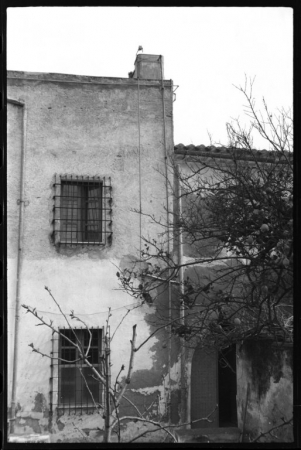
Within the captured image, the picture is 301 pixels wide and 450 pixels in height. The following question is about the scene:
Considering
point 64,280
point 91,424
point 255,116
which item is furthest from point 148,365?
point 255,116

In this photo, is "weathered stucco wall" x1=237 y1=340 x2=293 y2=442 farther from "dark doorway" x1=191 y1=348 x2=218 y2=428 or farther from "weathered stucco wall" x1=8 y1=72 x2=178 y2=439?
"weathered stucco wall" x1=8 y1=72 x2=178 y2=439

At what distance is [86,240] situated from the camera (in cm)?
765

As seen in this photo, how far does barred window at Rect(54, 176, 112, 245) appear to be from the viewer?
7.57 m

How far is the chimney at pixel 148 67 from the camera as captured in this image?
8.34 meters

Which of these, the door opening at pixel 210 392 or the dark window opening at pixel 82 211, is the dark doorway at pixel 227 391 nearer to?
the door opening at pixel 210 392

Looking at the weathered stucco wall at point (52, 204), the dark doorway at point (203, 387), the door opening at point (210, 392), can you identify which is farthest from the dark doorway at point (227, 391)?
the weathered stucco wall at point (52, 204)

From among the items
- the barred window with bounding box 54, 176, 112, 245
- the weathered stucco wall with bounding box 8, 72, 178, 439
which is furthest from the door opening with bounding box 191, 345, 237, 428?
the barred window with bounding box 54, 176, 112, 245

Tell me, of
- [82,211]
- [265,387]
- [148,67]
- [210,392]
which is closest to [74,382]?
[210,392]

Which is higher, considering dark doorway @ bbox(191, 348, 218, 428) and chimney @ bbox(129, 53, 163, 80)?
chimney @ bbox(129, 53, 163, 80)

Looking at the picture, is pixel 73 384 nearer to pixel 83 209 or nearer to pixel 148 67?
pixel 83 209

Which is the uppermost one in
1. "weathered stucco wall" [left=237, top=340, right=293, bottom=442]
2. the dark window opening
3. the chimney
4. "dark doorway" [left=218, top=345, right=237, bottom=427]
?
the chimney

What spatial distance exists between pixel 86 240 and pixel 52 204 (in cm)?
79

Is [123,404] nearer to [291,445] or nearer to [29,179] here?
[29,179]

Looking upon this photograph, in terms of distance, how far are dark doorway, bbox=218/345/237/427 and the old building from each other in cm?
3
